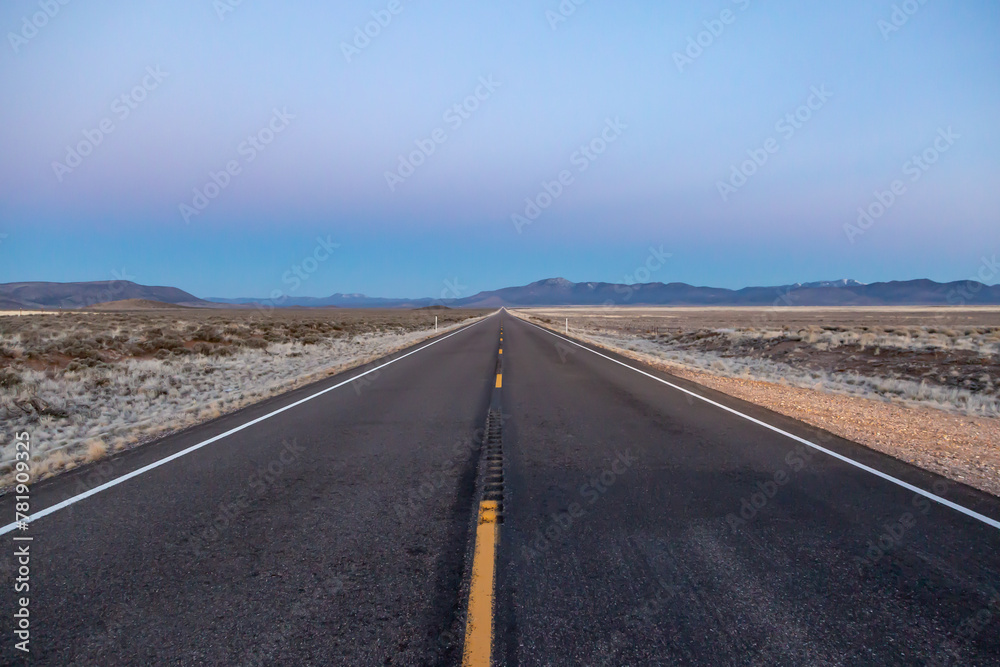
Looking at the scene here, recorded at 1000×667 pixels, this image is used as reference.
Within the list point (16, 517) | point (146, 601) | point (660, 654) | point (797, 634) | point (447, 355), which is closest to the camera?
point (660, 654)

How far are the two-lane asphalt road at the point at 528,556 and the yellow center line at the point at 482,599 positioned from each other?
6cm

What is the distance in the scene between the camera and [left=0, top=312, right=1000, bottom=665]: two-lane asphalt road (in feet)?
9.01

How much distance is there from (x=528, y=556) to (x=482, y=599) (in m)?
0.65

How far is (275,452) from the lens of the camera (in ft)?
21.4

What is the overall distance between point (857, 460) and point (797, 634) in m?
4.27

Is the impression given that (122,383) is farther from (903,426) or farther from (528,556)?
(903,426)

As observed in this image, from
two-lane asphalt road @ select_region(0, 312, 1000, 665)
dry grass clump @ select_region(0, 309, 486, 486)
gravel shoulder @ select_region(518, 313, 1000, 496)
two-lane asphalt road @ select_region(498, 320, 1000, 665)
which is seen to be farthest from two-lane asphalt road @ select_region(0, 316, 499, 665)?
gravel shoulder @ select_region(518, 313, 1000, 496)

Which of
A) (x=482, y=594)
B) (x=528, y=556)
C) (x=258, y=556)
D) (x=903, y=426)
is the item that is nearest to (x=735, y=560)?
(x=528, y=556)

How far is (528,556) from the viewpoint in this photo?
144 inches

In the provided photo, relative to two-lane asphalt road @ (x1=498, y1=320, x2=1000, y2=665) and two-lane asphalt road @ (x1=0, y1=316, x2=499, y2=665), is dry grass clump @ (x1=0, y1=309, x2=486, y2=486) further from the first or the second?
two-lane asphalt road @ (x1=498, y1=320, x2=1000, y2=665)

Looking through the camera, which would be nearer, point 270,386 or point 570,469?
point 570,469

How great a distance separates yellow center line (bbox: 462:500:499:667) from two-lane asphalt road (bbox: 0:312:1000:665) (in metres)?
0.06

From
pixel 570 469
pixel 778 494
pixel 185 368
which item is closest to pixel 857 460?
pixel 778 494

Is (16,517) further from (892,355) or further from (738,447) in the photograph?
(892,355)
